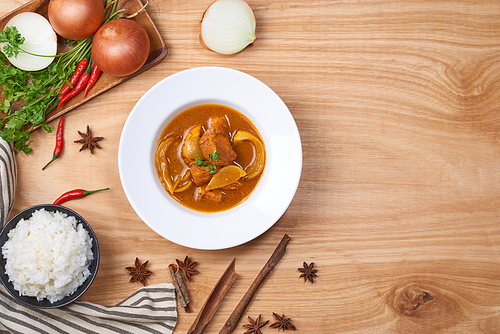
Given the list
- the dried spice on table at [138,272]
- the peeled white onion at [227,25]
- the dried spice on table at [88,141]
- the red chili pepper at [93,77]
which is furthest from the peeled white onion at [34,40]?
the dried spice on table at [138,272]

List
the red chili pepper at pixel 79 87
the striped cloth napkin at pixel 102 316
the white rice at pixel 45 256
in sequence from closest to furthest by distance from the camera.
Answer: the white rice at pixel 45 256 < the striped cloth napkin at pixel 102 316 < the red chili pepper at pixel 79 87

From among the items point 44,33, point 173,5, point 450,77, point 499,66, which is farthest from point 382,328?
point 44,33

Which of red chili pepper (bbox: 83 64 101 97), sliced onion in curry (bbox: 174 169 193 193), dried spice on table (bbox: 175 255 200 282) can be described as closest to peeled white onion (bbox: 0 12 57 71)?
red chili pepper (bbox: 83 64 101 97)

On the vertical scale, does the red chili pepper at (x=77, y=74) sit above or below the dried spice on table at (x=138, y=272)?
above

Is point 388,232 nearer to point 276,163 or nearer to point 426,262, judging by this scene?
point 426,262

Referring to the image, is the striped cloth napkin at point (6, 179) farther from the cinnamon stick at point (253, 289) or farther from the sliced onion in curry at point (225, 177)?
the cinnamon stick at point (253, 289)

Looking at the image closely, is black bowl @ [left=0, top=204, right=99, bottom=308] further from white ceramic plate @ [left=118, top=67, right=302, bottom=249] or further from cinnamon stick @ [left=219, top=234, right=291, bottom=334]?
cinnamon stick @ [left=219, top=234, right=291, bottom=334]
